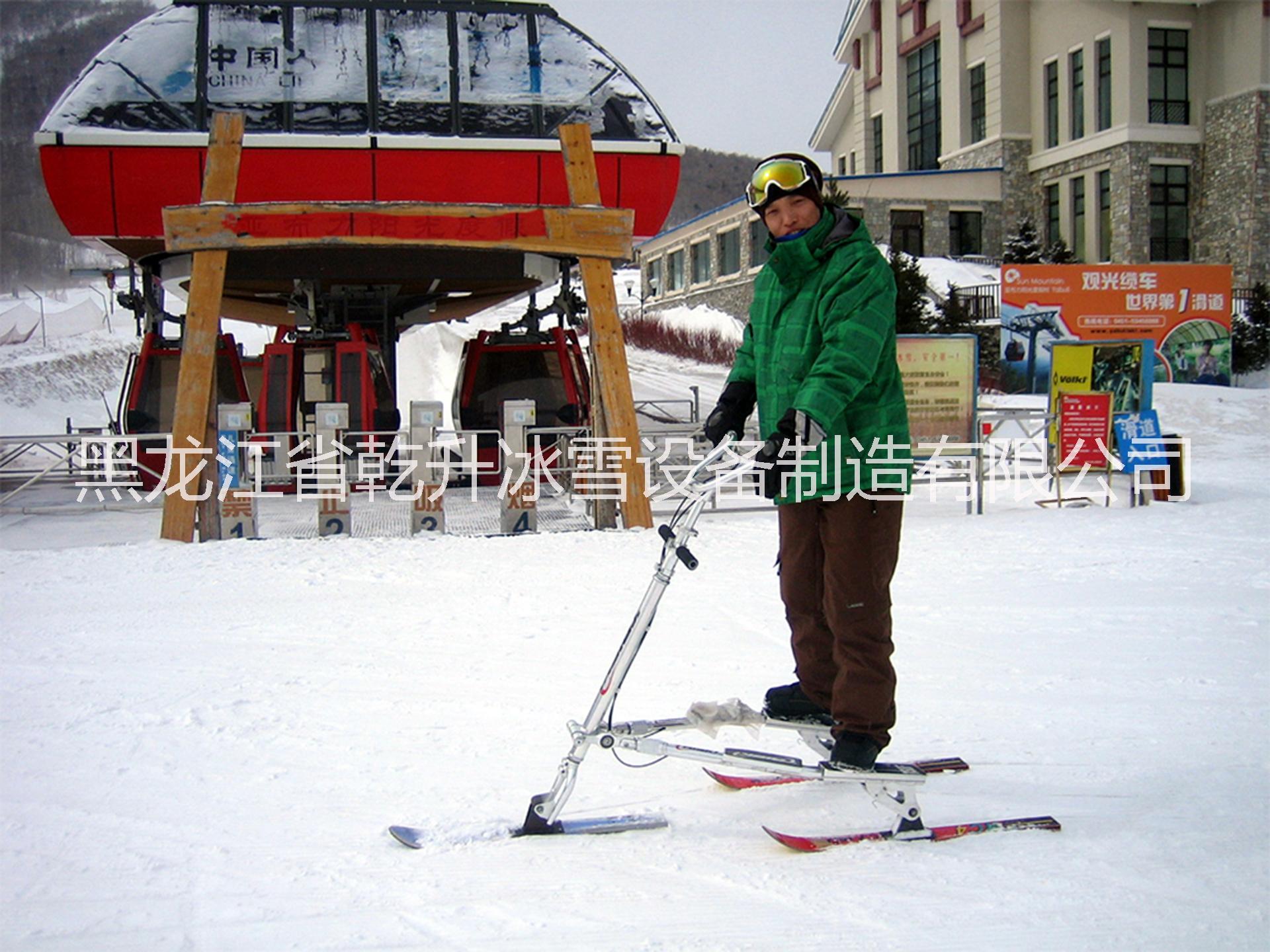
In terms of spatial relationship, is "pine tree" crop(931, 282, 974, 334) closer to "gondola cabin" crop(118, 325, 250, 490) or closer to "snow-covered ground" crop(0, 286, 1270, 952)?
"gondola cabin" crop(118, 325, 250, 490)

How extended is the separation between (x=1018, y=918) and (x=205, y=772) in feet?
8.86

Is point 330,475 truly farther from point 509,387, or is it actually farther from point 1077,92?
point 1077,92

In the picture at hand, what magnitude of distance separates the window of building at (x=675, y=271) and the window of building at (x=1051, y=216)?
44.7 ft

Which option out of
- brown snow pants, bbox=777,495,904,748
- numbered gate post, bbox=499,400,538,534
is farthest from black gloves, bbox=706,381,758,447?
numbered gate post, bbox=499,400,538,534

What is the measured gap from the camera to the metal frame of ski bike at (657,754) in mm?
3125

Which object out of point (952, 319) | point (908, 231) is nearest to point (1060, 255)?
point (908, 231)

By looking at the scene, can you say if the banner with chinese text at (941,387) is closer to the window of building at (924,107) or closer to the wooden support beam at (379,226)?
Result: the wooden support beam at (379,226)

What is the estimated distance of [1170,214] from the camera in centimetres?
3406

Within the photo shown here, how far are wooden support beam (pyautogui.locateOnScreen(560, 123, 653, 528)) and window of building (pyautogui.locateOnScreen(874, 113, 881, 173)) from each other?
37.5 metres

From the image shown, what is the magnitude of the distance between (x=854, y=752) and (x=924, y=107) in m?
41.8

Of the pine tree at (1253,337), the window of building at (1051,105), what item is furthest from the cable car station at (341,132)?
the window of building at (1051,105)

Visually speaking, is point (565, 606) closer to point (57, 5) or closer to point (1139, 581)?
point (1139, 581)

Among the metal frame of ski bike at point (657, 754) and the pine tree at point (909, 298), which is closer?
the metal frame of ski bike at point (657, 754)

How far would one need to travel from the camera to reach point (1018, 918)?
8.66 feet
